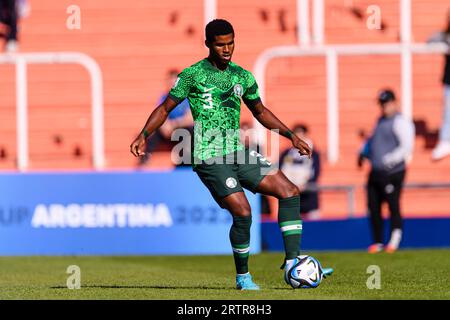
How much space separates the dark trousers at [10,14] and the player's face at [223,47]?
10403 mm

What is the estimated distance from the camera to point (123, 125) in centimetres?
1975

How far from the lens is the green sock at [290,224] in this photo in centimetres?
962

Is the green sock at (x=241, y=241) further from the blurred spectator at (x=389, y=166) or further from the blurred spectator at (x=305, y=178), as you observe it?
the blurred spectator at (x=305, y=178)

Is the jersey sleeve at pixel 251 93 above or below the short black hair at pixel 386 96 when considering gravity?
below

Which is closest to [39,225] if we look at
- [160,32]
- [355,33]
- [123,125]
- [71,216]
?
[71,216]

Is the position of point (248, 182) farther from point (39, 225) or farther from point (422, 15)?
point (422, 15)

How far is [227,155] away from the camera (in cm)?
960

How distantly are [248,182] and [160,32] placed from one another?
11.2 m

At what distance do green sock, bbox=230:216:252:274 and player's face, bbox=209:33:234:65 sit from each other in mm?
1291

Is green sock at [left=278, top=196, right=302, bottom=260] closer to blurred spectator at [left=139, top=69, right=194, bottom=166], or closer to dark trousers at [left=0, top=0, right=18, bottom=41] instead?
blurred spectator at [left=139, top=69, right=194, bottom=166]

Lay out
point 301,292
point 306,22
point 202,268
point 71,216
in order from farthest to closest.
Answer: point 306,22, point 71,216, point 202,268, point 301,292

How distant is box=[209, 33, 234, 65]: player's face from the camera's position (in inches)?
368

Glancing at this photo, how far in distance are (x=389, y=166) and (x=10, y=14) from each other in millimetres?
7079

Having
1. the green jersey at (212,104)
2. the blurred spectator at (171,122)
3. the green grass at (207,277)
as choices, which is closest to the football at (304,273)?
the green grass at (207,277)
